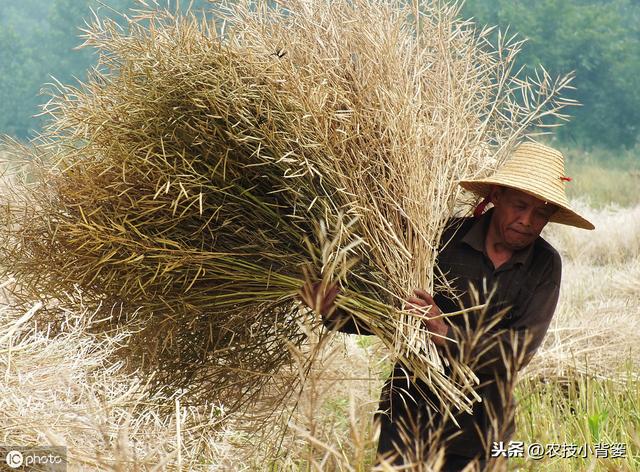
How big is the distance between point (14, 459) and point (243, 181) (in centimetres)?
91

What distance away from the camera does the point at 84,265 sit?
96.3 inches

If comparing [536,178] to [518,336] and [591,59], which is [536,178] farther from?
[591,59]

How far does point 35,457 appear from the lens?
7.50 feet

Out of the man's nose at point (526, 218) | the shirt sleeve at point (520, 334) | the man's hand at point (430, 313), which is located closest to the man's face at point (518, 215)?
the man's nose at point (526, 218)

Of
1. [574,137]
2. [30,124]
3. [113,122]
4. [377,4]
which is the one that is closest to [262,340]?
[113,122]

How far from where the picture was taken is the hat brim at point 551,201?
2514 mm

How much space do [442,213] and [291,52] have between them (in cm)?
61

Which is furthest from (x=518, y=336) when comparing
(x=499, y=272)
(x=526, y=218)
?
(x=526, y=218)

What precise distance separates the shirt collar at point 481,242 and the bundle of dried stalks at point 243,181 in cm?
12

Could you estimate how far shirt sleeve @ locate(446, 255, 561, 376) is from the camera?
2434 millimetres

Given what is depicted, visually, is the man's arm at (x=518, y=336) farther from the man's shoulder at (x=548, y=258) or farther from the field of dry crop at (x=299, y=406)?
the field of dry crop at (x=299, y=406)

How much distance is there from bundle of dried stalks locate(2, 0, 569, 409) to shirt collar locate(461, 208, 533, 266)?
0.40ft

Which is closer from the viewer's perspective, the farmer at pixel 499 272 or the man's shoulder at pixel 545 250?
the farmer at pixel 499 272

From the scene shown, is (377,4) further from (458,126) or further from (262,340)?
(262,340)
